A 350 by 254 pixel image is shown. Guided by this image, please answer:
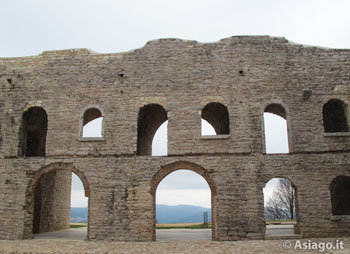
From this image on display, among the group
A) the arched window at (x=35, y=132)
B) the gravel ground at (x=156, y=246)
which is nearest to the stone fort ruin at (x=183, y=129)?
the gravel ground at (x=156, y=246)

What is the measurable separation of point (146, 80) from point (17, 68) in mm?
5708

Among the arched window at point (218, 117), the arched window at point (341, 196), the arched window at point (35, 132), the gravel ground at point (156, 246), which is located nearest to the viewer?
the gravel ground at point (156, 246)

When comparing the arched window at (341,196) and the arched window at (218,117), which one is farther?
the arched window at (218,117)

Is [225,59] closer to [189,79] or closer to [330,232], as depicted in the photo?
[189,79]

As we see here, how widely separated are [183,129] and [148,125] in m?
3.89

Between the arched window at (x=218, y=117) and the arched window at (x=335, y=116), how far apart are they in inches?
174

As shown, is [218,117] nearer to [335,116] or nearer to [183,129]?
[183,129]

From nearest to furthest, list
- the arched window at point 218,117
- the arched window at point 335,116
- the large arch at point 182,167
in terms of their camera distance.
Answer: the large arch at point 182,167, the arched window at point 335,116, the arched window at point 218,117

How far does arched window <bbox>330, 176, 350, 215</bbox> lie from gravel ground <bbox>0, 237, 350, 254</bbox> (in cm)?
329

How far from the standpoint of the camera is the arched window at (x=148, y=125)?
15.3 m

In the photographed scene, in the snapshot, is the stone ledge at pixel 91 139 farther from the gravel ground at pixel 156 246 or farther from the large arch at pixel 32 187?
the gravel ground at pixel 156 246

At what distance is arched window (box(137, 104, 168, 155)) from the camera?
1529 centimetres

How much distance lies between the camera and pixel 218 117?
15.7 meters

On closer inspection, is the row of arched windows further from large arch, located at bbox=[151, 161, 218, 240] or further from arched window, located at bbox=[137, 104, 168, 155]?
large arch, located at bbox=[151, 161, 218, 240]
